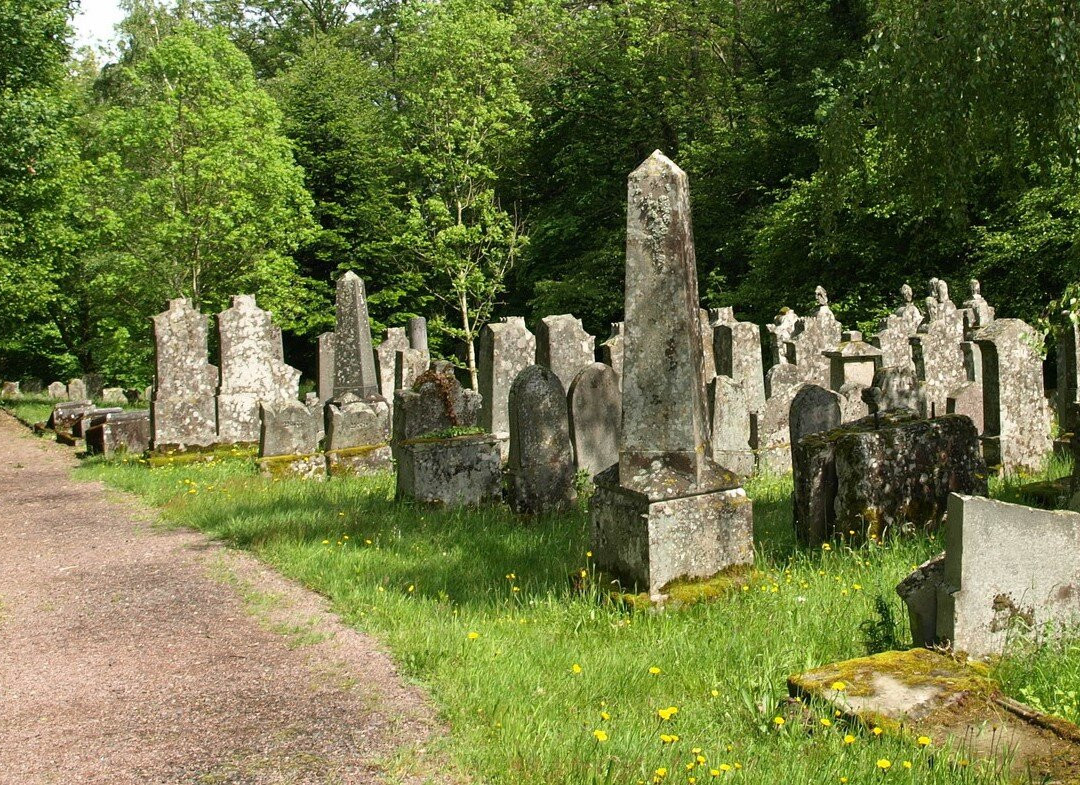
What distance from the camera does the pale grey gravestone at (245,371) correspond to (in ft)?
51.7

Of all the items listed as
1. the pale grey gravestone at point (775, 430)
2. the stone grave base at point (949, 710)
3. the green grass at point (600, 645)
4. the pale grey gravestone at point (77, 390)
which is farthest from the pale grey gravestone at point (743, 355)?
the pale grey gravestone at point (77, 390)

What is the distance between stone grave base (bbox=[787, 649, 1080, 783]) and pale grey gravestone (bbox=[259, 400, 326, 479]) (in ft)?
32.1

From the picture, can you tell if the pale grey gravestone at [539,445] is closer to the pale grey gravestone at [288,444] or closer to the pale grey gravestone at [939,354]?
the pale grey gravestone at [288,444]

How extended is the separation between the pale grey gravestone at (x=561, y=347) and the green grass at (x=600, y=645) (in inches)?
176

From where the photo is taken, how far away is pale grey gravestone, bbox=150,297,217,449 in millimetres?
15352

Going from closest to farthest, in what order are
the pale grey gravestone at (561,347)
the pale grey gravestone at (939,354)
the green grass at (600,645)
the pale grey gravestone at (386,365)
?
1. the green grass at (600,645)
2. the pale grey gravestone at (561,347)
3. the pale grey gravestone at (939,354)
4. the pale grey gravestone at (386,365)

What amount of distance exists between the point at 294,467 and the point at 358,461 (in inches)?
34.7

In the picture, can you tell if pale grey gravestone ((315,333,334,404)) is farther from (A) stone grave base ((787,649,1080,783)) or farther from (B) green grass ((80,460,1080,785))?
(A) stone grave base ((787,649,1080,783))

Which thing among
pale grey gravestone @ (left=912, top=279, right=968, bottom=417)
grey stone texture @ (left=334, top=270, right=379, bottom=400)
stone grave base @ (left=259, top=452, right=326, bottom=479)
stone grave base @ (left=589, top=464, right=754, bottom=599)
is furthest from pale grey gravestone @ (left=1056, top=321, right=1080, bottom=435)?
stone grave base @ (left=259, top=452, right=326, bottom=479)

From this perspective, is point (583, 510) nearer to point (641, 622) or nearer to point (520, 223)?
point (641, 622)

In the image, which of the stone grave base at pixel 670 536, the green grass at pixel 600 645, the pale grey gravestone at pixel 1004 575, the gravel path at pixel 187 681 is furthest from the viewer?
the stone grave base at pixel 670 536

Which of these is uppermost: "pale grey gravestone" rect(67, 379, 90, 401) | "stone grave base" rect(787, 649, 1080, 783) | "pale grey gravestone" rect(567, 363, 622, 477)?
"pale grey gravestone" rect(67, 379, 90, 401)

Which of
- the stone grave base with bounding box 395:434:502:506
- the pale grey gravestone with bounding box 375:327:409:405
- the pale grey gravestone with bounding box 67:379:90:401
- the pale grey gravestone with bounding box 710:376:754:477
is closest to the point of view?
the stone grave base with bounding box 395:434:502:506

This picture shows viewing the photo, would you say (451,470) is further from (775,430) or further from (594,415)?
(775,430)
